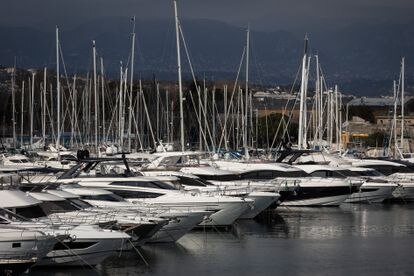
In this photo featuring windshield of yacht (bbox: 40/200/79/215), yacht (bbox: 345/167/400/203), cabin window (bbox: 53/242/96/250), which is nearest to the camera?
cabin window (bbox: 53/242/96/250)

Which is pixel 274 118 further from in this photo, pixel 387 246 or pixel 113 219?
pixel 113 219

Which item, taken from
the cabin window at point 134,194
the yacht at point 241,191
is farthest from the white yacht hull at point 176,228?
the yacht at point 241,191

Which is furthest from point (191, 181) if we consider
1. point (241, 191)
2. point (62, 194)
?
point (62, 194)

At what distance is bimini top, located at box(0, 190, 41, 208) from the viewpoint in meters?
29.9

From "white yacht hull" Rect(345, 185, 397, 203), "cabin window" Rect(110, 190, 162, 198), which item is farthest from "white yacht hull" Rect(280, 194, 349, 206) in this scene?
"cabin window" Rect(110, 190, 162, 198)

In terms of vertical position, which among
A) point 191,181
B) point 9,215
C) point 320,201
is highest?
point 9,215

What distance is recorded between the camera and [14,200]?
30234 mm

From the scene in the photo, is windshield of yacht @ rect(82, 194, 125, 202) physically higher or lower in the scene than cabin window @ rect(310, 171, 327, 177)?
higher

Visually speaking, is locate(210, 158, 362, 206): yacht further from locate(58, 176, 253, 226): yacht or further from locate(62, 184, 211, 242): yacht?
locate(62, 184, 211, 242): yacht

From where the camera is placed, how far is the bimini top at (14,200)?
29.9 metres

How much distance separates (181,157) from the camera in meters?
56.5

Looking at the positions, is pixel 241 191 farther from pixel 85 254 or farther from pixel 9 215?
pixel 9 215

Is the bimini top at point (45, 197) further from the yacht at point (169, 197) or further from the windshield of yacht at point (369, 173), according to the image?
the windshield of yacht at point (369, 173)

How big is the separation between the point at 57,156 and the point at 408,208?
76.6 ft
